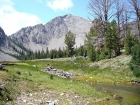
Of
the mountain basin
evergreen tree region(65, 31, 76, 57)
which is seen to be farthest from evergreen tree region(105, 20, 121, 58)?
evergreen tree region(65, 31, 76, 57)

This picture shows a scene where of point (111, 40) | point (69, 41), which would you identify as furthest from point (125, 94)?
point (69, 41)

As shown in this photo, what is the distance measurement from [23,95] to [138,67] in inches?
1029

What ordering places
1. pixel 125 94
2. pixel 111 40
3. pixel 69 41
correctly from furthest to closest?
pixel 69 41 → pixel 111 40 → pixel 125 94

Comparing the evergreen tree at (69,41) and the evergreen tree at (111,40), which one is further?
the evergreen tree at (69,41)

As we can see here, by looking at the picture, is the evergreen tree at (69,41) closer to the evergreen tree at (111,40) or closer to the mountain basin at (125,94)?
the evergreen tree at (111,40)

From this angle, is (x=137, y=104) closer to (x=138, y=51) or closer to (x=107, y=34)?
(x=138, y=51)

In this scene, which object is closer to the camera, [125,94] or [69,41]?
[125,94]

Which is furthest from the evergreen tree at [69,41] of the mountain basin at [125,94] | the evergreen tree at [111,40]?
the mountain basin at [125,94]

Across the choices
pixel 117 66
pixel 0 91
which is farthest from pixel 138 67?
pixel 0 91

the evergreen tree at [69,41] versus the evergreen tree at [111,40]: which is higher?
the evergreen tree at [69,41]

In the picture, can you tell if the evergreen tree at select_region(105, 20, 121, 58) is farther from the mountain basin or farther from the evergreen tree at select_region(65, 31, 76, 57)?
the evergreen tree at select_region(65, 31, 76, 57)

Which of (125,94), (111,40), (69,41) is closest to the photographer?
(125,94)

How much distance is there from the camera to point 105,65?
50.7 m

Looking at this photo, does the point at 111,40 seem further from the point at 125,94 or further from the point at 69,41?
the point at 69,41
